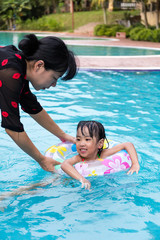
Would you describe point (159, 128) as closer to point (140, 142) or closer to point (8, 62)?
point (140, 142)

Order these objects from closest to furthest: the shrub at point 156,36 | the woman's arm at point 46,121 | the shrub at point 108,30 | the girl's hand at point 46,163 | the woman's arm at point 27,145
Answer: the woman's arm at point 27,145 < the girl's hand at point 46,163 < the woman's arm at point 46,121 < the shrub at point 156,36 < the shrub at point 108,30

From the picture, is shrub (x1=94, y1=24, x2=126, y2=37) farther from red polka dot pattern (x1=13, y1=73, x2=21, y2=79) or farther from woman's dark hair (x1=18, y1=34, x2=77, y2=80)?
red polka dot pattern (x1=13, y1=73, x2=21, y2=79)

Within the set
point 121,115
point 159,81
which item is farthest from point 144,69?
point 121,115

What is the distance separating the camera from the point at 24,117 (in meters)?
6.18

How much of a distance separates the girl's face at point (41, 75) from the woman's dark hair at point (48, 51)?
0.04m

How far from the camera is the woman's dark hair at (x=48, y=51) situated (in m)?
2.35

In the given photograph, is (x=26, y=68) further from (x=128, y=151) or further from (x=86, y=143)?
(x=128, y=151)

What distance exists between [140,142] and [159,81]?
4689 millimetres

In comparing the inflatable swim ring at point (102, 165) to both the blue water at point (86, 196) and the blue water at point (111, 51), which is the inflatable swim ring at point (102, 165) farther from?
the blue water at point (111, 51)

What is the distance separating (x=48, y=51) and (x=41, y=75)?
7.9 inches

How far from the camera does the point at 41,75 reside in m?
2.45

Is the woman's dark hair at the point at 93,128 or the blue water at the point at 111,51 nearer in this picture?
the woman's dark hair at the point at 93,128

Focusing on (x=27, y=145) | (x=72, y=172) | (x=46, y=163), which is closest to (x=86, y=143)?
(x=72, y=172)

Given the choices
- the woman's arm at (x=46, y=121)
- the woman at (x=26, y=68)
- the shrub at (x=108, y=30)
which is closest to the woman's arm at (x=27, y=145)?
the woman at (x=26, y=68)
